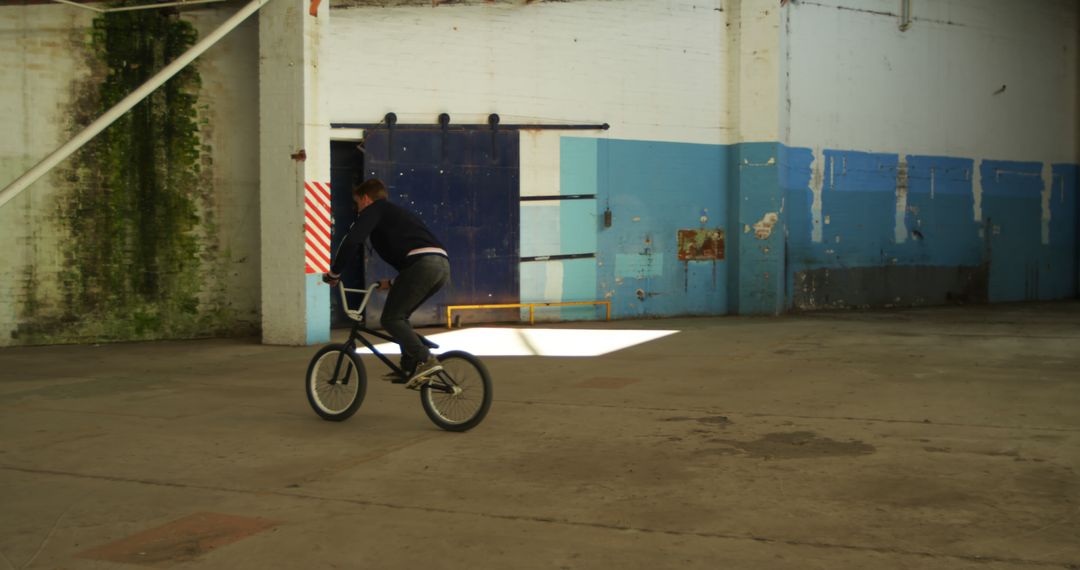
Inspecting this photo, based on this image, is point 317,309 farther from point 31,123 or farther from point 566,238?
point 566,238

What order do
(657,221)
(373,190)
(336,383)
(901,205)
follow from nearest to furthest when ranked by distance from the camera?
(373,190)
(336,383)
(657,221)
(901,205)

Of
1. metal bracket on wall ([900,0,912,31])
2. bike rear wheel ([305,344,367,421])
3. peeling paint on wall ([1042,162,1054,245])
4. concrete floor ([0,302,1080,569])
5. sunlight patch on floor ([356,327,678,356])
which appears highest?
metal bracket on wall ([900,0,912,31])

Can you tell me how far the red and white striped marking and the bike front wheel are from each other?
575 centimetres

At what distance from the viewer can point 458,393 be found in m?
6.69

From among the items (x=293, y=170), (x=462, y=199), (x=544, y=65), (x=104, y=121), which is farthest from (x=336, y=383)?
(x=544, y=65)

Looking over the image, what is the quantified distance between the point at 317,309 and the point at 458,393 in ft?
19.6

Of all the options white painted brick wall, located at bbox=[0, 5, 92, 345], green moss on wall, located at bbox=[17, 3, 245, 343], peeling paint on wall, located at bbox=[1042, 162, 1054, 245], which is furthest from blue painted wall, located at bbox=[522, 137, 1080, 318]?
white painted brick wall, located at bbox=[0, 5, 92, 345]

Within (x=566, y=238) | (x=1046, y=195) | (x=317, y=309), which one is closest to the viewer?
(x=317, y=309)

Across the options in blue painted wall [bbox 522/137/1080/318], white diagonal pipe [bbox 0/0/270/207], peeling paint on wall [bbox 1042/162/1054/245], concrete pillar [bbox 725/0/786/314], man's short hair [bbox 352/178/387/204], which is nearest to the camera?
man's short hair [bbox 352/178/387/204]

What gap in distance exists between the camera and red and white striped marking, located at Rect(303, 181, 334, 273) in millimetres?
12039

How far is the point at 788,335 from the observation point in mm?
12727

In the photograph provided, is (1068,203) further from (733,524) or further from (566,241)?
(733,524)

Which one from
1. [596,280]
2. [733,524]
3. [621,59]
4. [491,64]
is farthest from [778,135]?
[733,524]

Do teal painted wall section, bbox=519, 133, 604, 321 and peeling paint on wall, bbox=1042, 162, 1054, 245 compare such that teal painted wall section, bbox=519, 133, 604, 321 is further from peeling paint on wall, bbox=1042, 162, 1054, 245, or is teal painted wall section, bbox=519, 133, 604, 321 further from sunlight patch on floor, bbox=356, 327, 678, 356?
peeling paint on wall, bbox=1042, 162, 1054, 245
